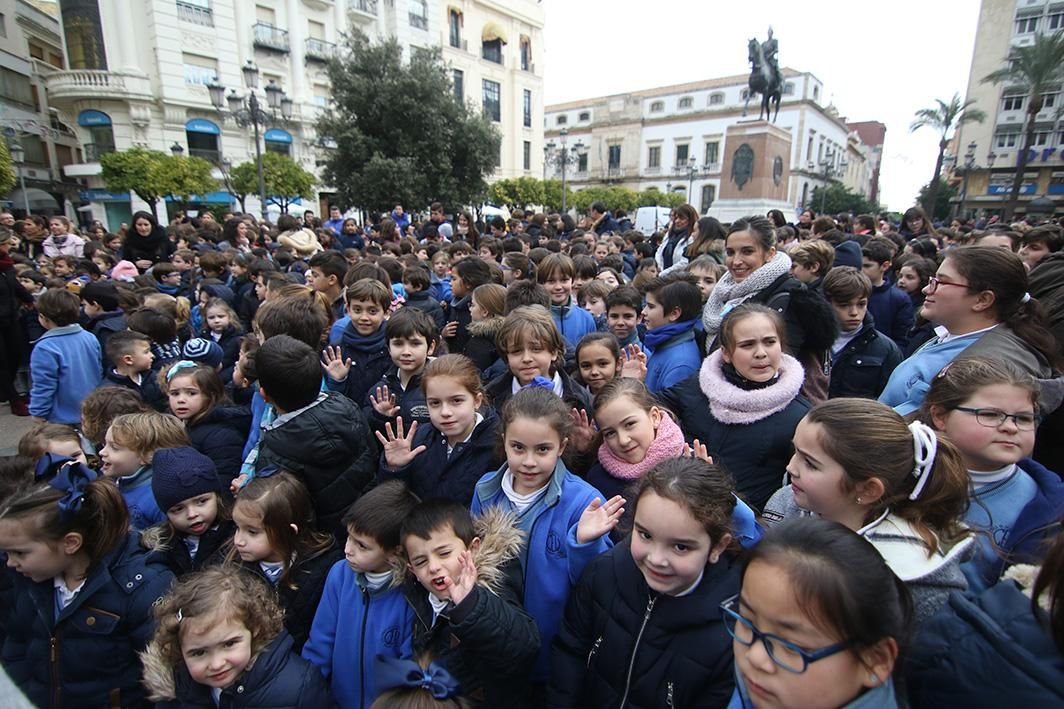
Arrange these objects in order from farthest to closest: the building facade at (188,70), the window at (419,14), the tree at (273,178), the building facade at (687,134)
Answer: the building facade at (687,134), the window at (419,14), the building facade at (188,70), the tree at (273,178)

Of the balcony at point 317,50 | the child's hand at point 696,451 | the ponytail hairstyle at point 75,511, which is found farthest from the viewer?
the balcony at point 317,50

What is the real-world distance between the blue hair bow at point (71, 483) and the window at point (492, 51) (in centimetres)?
4220

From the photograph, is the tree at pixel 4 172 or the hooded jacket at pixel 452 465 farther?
the tree at pixel 4 172

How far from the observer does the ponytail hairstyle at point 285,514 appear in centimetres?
214

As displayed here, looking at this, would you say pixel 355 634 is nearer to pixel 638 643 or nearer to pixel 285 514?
pixel 285 514

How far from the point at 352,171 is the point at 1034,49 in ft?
122

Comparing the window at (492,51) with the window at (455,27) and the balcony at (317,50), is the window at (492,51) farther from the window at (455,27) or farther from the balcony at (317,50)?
the balcony at (317,50)

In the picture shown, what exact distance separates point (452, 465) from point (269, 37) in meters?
33.3

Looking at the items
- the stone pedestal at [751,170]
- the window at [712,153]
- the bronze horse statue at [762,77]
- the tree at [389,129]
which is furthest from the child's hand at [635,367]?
the window at [712,153]

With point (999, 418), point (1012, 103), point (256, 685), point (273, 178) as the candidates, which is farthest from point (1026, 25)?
point (256, 685)

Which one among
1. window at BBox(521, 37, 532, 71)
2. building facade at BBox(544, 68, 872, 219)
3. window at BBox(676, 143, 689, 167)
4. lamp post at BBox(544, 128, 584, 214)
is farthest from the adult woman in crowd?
window at BBox(676, 143, 689, 167)

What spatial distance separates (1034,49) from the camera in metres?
29.3

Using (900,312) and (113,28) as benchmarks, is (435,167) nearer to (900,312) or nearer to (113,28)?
(900,312)

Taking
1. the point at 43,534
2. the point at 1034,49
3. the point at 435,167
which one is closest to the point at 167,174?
the point at 435,167
